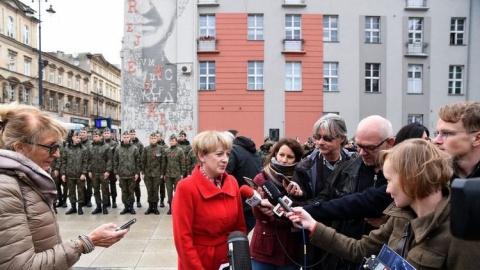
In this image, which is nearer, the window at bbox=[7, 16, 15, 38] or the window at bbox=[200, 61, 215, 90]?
the window at bbox=[200, 61, 215, 90]

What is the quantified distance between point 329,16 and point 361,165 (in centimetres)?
2260

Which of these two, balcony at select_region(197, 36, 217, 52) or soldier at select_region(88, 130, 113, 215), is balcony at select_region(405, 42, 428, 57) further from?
soldier at select_region(88, 130, 113, 215)

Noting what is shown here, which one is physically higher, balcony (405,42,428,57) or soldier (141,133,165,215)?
balcony (405,42,428,57)

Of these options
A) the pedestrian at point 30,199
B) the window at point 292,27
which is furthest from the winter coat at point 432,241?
the window at point 292,27

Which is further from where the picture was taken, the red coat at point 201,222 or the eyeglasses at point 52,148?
the red coat at point 201,222

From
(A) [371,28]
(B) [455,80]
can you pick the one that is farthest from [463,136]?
(B) [455,80]

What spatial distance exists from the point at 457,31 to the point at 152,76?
20730 mm

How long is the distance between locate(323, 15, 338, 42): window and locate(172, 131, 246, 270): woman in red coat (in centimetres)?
2207

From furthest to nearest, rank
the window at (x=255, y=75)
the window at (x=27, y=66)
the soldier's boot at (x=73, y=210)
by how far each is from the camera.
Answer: the window at (x=27, y=66) < the window at (x=255, y=75) < the soldier's boot at (x=73, y=210)

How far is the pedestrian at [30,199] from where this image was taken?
5.73 feet

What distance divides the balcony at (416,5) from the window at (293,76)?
8.13m

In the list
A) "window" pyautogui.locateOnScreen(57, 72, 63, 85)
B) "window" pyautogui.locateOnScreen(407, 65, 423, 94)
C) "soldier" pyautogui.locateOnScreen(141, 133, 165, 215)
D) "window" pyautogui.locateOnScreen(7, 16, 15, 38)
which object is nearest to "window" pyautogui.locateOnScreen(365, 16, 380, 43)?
"window" pyautogui.locateOnScreen(407, 65, 423, 94)

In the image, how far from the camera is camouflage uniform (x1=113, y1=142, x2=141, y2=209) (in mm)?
9180

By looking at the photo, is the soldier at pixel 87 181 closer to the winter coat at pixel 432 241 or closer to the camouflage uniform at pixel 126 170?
the camouflage uniform at pixel 126 170
